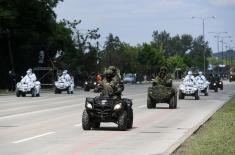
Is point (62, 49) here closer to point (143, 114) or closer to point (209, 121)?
point (143, 114)

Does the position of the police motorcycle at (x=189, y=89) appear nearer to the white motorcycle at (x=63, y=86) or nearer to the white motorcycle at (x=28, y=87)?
the white motorcycle at (x=28, y=87)

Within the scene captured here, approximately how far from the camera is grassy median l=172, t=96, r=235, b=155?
15.1 m

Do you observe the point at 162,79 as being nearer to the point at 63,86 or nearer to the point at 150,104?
the point at 150,104

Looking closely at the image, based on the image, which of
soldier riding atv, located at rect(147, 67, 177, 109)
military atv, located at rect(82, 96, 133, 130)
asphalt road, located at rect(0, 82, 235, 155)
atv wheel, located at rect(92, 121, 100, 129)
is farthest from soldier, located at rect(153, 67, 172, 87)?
military atv, located at rect(82, 96, 133, 130)

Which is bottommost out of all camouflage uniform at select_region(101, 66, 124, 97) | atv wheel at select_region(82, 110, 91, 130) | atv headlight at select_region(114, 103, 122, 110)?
atv wheel at select_region(82, 110, 91, 130)

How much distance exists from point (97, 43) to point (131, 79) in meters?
13.3

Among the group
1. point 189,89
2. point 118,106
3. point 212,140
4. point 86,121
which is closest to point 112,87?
point 118,106

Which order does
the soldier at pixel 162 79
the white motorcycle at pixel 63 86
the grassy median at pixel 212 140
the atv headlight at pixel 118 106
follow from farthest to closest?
1. the white motorcycle at pixel 63 86
2. the soldier at pixel 162 79
3. the atv headlight at pixel 118 106
4. the grassy median at pixel 212 140

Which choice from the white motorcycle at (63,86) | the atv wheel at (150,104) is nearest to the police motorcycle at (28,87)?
the white motorcycle at (63,86)

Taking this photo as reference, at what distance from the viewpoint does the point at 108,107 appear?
21016 mm

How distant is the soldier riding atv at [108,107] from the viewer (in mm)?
21031

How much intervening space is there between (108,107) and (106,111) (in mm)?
132

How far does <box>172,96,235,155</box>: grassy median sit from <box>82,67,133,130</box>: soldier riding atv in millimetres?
2204

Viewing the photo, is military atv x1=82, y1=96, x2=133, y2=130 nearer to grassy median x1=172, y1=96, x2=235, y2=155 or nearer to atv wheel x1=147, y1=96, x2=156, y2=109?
grassy median x1=172, y1=96, x2=235, y2=155
